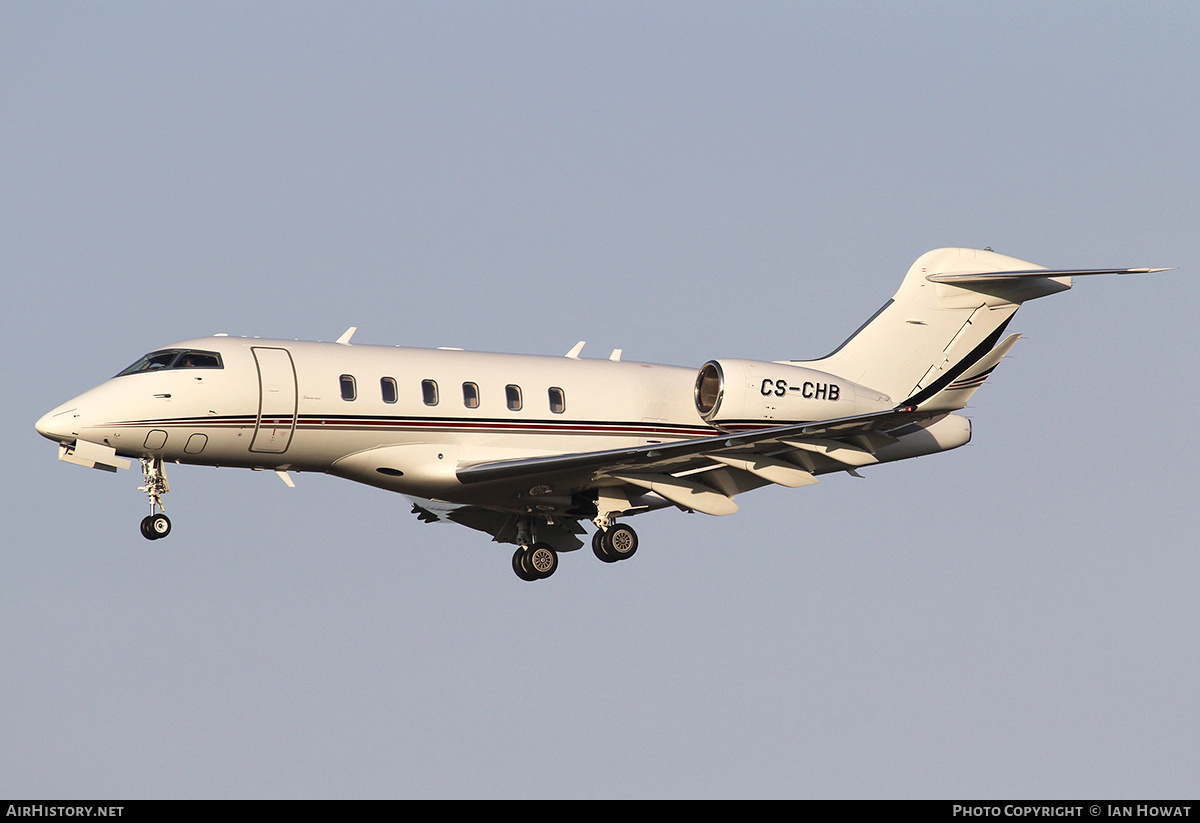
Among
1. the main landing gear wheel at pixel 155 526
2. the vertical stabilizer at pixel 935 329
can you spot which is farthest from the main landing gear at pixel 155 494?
the vertical stabilizer at pixel 935 329

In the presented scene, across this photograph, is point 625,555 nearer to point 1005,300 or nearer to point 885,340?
point 885,340

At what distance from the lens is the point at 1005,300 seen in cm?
3038

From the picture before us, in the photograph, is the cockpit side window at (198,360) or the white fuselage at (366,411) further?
the cockpit side window at (198,360)

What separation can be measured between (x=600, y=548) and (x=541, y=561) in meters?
2.02

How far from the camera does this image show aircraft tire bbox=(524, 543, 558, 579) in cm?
2919

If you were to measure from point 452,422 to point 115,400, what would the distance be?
205 inches

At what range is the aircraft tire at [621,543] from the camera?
27359mm

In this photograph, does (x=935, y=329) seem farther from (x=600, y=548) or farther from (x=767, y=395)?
(x=600, y=548)

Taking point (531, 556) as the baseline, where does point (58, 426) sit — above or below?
above

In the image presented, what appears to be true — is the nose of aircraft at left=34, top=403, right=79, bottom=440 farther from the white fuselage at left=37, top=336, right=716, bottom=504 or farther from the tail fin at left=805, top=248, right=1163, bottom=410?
the tail fin at left=805, top=248, right=1163, bottom=410

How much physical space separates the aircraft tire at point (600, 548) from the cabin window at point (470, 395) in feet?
9.89

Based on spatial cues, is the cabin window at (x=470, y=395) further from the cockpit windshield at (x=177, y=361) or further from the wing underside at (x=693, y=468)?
the cockpit windshield at (x=177, y=361)

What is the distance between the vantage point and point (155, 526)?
24938 millimetres

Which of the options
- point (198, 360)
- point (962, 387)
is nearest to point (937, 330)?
point (962, 387)
